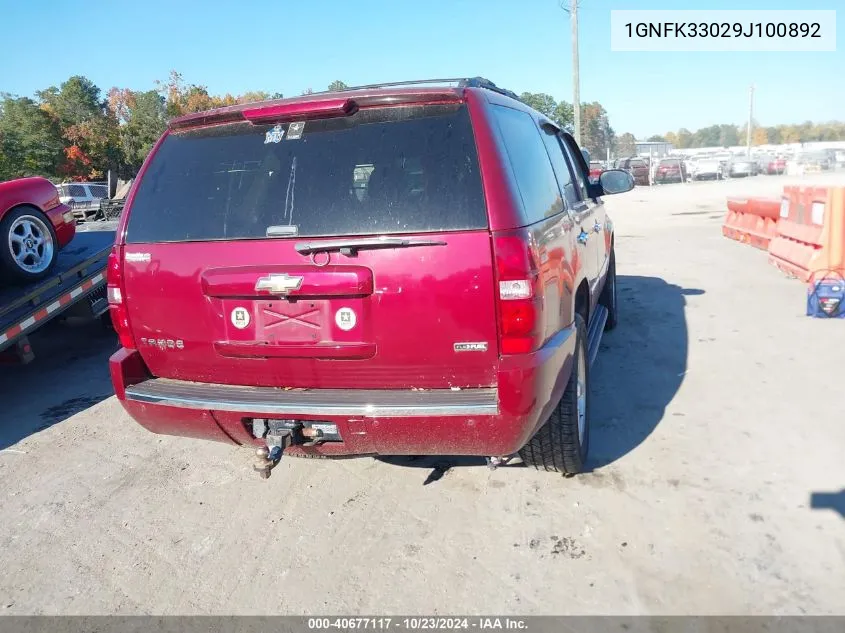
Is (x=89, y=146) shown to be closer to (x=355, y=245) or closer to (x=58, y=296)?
(x=58, y=296)

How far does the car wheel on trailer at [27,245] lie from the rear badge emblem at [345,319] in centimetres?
467

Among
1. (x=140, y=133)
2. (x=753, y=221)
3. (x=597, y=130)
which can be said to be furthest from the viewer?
(x=597, y=130)

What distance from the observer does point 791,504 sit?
3.15 m

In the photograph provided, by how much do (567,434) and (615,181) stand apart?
118 inches

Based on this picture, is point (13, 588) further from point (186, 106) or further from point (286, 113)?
point (186, 106)

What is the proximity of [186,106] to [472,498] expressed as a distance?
6328cm

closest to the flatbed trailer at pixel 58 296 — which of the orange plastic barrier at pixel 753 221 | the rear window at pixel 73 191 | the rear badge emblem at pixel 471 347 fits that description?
the rear badge emblem at pixel 471 347

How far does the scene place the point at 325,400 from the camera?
276 centimetres

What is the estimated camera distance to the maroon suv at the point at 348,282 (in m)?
2.59

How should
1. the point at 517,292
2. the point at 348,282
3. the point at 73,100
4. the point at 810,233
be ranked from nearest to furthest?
the point at 517,292 → the point at 348,282 → the point at 810,233 → the point at 73,100

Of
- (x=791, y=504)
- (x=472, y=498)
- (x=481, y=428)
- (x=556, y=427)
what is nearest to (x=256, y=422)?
(x=481, y=428)

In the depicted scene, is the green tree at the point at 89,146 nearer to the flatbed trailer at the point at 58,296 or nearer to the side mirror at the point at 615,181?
the flatbed trailer at the point at 58,296

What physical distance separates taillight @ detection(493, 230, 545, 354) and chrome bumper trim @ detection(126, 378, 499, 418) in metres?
0.25

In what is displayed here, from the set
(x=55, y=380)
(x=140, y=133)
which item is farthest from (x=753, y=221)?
(x=140, y=133)
